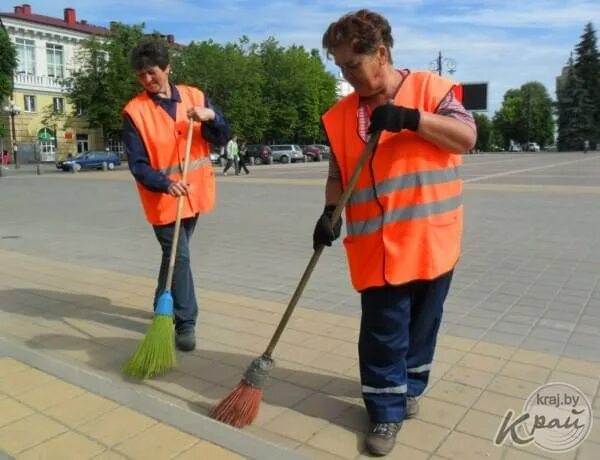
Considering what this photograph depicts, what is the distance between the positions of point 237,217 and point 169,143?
7244mm

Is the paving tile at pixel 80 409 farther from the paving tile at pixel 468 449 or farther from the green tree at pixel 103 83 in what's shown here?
the green tree at pixel 103 83

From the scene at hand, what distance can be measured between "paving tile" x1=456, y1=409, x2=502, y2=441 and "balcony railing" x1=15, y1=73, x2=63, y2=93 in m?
45.3

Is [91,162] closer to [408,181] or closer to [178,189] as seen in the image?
[178,189]

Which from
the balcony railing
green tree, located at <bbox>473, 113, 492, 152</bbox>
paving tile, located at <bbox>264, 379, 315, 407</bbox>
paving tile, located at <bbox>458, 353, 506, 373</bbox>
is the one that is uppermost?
the balcony railing

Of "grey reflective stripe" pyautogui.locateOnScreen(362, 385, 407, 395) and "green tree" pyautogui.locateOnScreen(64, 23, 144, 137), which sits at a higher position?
"green tree" pyautogui.locateOnScreen(64, 23, 144, 137)

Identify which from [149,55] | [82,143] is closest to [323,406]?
[149,55]

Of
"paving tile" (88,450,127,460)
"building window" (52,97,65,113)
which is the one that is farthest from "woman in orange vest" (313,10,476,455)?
"building window" (52,97,65,113)

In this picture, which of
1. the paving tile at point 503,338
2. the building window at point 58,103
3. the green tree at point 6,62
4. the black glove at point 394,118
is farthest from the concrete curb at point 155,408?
the building window at point 58,103

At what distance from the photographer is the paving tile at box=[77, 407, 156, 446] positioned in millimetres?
2850

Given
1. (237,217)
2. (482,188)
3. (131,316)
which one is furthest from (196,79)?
(131,316)

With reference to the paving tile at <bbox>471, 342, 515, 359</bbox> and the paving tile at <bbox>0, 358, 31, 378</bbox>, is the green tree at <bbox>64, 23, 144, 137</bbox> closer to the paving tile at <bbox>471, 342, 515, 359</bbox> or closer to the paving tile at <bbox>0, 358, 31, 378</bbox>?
the paving tile at <bbox>0, 358, 31, 378</bbox>

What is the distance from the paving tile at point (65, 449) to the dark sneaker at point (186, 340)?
3.87 ft

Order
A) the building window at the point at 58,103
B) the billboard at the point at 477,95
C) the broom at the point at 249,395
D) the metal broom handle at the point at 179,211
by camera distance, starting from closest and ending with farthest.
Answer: the broom at the point at 249,395, the metal broom handle at the point at 179,211, the billboard at the point at 477,95, the building window at the point at 58,103

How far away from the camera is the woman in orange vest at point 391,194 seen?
2.48 m
